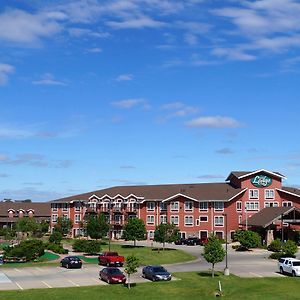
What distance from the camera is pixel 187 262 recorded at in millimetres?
64062

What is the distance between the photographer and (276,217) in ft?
278

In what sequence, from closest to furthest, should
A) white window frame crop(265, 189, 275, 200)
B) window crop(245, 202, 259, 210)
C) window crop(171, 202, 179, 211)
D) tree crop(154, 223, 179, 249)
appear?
tree crop(154, 223, 179, 249) < window crop(245, 202, 259, 210) < white window frame crop(265, 189, 275, 200) < window crop(171, 202, 179, 211)

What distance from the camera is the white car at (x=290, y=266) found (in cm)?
4894

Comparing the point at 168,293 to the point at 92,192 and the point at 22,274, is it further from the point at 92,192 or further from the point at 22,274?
the point at 92,192

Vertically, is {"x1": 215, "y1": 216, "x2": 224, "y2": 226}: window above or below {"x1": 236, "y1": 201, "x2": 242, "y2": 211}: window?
below

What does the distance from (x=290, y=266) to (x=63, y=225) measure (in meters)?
65.4

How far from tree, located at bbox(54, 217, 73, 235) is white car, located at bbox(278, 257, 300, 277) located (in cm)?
6269

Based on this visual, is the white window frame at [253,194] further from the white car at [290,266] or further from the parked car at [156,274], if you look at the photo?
the parked car at [156,274]

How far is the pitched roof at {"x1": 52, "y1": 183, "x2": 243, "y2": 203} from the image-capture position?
97.3 meters

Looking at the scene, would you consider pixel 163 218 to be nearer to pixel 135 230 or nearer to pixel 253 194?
pixel 253 194

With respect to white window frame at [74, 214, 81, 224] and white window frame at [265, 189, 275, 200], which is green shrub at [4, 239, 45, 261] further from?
white window frame at [265, 189, 275, 200]

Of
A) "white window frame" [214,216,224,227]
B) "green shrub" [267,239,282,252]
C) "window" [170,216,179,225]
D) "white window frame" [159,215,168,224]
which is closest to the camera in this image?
"green shrub" [267,239,282,252]

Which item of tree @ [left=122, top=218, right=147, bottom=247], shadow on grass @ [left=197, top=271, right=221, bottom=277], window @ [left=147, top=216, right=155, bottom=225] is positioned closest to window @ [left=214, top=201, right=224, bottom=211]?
window @ [left=147, top=216, right=155, bottom=225]

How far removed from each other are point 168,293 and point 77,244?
37.5 m
